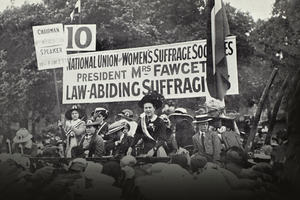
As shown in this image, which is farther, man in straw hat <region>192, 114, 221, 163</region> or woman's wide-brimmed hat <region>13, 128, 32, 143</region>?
woman's wide-brimmed hat <region>13, 128, 32, 143</region>

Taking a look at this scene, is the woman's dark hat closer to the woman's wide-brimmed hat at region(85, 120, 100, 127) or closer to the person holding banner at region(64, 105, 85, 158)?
the woman's wide-brimmed hat at region(85, 120, 100, 127)

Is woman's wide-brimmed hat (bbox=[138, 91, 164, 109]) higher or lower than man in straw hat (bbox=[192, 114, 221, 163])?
higher

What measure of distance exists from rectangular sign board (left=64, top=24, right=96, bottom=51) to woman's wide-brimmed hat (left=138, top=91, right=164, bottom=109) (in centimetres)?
92

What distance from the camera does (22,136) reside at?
684 centimetres

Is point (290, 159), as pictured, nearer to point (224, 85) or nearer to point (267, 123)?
point (267, 123)

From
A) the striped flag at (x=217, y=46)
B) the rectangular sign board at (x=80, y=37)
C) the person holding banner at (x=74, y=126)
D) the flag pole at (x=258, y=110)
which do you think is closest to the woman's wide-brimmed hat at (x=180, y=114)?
the striped flag at (x=217, y=46)

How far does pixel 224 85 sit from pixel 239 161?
91 centimetres

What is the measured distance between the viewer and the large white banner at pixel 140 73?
6398 mm

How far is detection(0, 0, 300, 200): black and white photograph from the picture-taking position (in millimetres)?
6098

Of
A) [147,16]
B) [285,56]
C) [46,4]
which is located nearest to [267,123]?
[285,56]

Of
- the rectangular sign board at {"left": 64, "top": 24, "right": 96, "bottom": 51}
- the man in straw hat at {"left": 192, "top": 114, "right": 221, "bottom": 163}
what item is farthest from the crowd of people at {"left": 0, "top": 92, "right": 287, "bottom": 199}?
the rectangular sign board at {"left": 64, "top": 24, "right": 96, "bottom": 51}

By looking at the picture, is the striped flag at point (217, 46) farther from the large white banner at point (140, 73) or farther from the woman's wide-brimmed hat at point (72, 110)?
the woman's wide-brimmed hat at point (72, 110)

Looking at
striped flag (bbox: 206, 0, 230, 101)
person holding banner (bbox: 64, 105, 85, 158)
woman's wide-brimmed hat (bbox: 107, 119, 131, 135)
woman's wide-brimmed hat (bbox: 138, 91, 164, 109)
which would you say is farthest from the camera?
person holding banner (bbox: 64, 105, 85, 158)

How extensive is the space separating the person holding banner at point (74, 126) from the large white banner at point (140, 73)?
5.7 inches
